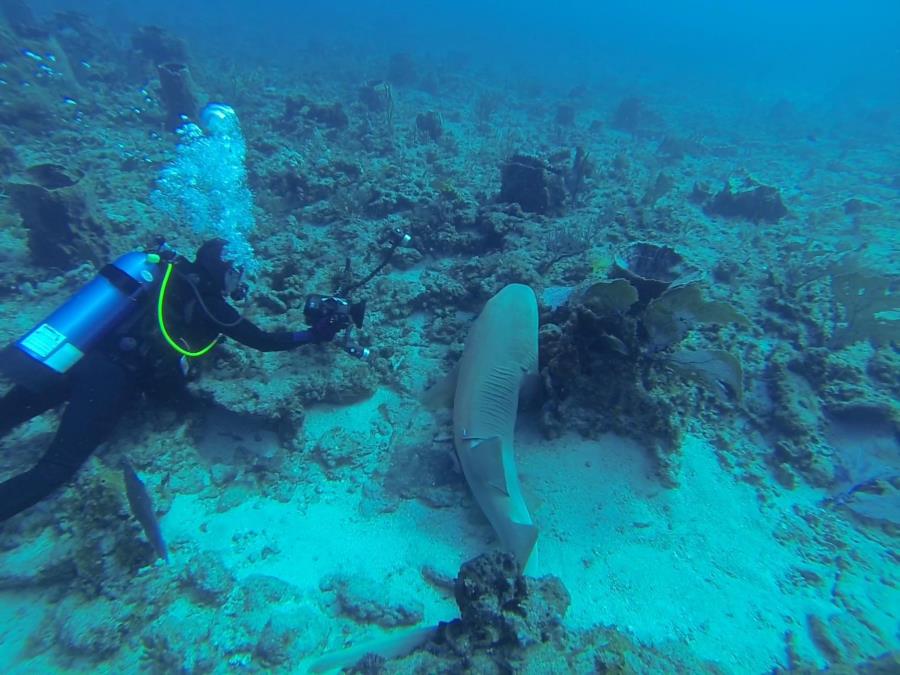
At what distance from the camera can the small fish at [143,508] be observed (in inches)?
141

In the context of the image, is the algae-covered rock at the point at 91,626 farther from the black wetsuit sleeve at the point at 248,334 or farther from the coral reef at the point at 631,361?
the coral reef at the point at 631,361

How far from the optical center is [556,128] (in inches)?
719

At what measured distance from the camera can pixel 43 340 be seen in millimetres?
3678

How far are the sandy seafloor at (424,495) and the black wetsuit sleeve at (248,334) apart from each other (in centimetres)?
45

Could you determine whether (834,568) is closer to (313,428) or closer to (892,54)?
(313,428)

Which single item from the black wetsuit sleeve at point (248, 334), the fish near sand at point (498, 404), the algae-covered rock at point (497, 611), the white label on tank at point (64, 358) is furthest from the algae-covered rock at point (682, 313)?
the white label on tank at point (64, 358)

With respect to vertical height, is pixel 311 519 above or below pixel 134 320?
below

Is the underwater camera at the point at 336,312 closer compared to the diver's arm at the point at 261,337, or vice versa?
the diver's arm at the point at 261,337

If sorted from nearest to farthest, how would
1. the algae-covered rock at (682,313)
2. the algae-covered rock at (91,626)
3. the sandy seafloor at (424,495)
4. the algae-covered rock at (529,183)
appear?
the algae-covered rock at (91,626), the sandy seafloor at (424,495), the algae-covered rock at (682,313), the algae-covered rock at (529,183)

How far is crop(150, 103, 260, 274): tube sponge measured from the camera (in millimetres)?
8125

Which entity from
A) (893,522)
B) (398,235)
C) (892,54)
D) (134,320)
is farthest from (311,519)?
(892,54)

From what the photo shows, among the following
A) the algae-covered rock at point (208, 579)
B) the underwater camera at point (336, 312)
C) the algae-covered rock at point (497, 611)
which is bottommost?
the algae-covered rock at point (208, 579)

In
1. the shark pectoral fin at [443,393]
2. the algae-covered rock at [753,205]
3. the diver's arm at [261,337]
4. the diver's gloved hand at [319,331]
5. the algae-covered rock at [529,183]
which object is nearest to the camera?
the diver's arm at [261,337]

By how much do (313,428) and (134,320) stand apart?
2.10m
